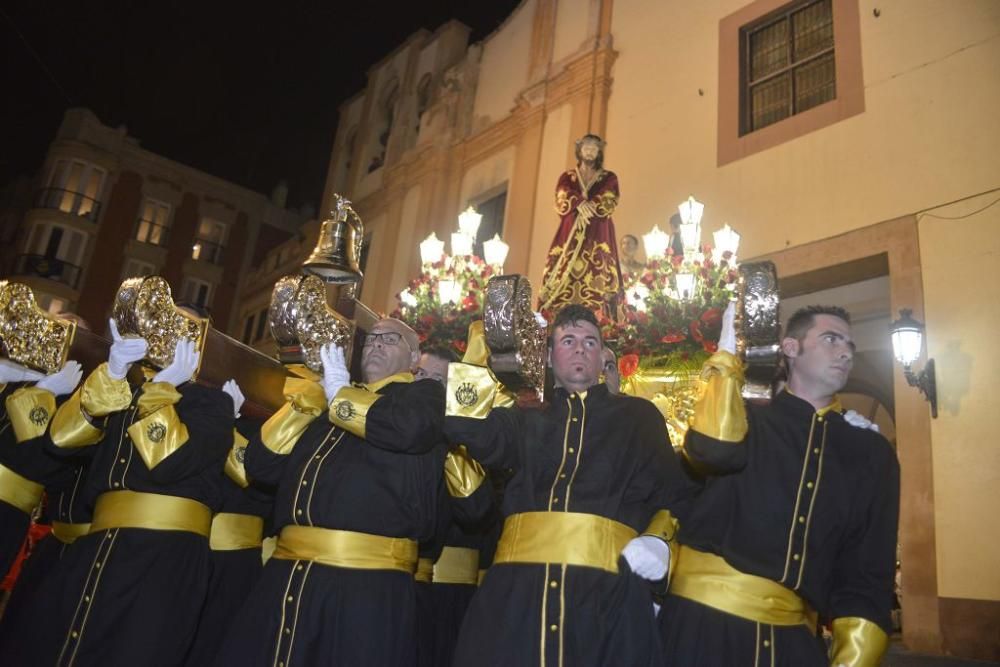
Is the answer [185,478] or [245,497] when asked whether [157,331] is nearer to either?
[185,478]

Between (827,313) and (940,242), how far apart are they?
189 inches

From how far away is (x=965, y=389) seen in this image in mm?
6352

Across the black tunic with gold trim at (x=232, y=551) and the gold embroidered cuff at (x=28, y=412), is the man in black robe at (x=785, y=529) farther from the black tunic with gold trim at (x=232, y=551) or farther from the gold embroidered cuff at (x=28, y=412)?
the gold embroidered cuff at (x=28, y=412)

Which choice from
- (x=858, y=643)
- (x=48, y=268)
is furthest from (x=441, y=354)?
(x=48, y=268)

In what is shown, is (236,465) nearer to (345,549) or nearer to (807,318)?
(345,549)

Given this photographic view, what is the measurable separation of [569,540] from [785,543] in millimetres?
716

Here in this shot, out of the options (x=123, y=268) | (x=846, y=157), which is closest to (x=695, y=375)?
(x=846, y=157)

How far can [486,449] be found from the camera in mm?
2775

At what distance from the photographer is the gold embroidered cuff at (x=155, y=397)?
3670mm

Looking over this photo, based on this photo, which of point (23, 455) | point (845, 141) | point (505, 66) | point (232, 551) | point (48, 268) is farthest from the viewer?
point (48, 268)

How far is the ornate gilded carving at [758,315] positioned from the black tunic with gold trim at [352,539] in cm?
128

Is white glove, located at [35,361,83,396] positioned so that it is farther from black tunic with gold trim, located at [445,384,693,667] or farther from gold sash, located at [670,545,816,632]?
gold sash, located at [670,545,816,632]

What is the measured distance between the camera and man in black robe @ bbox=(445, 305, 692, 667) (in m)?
2.55

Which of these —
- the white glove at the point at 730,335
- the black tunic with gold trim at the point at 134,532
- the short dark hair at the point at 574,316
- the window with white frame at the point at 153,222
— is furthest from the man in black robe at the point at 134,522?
the window with white frame at the point at 153,222
